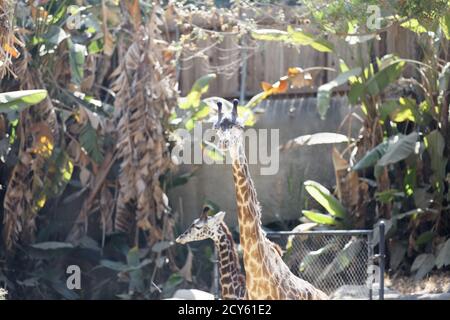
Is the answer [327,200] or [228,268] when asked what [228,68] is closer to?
[327,200]

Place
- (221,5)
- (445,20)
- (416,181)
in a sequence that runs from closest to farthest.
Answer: (445,20)
(416,181)
(221,5)

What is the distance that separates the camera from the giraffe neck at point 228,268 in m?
10.0

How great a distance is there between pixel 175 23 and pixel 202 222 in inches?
231

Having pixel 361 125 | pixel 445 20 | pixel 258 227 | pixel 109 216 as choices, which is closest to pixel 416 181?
pixel 361 125

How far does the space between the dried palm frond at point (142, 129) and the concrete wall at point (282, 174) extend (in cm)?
118

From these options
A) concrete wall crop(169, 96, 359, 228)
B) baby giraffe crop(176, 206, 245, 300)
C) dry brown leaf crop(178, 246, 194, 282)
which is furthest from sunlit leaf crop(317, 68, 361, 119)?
baby giraffe crop(176, 206, 245, 300)

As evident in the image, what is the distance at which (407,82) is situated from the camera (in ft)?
47.2

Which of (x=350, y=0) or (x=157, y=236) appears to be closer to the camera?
(x=350, y=0)

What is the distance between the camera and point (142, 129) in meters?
14.0

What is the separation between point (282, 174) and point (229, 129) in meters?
6.24

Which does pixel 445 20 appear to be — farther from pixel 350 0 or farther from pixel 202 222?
pixel 202 222

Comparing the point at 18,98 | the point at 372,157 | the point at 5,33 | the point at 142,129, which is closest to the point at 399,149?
the point at 372,157

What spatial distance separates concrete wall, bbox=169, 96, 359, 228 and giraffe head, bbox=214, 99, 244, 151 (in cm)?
593

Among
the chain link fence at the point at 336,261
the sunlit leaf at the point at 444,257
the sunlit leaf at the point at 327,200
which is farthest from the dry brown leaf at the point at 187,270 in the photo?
the sunlit leaf at the point at 444,257
